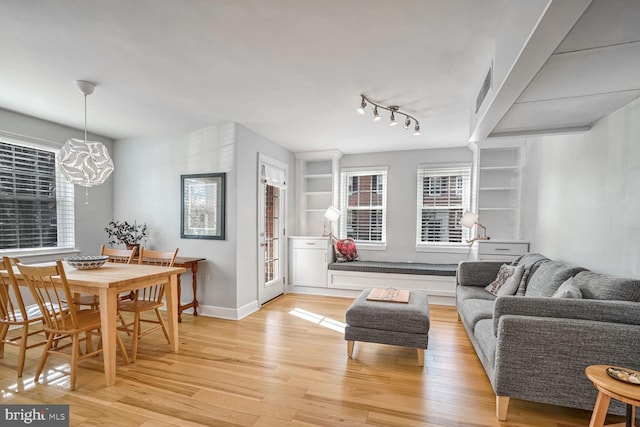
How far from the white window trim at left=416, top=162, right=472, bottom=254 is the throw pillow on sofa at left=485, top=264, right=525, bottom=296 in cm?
143

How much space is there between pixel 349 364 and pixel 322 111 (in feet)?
8.54

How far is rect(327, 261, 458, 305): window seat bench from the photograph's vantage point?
4359 millimetres

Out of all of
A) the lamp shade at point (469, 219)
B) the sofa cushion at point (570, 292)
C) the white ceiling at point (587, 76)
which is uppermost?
the white ceiling at point (587, 76)

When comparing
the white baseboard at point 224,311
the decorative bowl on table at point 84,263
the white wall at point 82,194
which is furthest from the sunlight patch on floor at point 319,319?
the white wall at point 82,194

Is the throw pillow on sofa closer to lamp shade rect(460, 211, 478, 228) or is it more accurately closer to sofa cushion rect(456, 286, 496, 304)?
sofa cushion rect(456, 286, 496, 304)

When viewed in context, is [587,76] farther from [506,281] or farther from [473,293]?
[473,293]

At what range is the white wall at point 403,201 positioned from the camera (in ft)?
16.4

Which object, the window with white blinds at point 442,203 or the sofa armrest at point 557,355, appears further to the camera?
the window with white blinds at point 442,203

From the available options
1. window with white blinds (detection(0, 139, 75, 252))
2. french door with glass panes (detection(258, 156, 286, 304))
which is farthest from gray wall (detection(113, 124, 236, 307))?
window with white blinds (detection(0, 139, 75, 252))

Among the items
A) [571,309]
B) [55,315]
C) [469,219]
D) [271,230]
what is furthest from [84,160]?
[469,219]

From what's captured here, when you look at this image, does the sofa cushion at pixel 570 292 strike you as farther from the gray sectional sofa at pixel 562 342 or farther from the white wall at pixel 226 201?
the white wall at pixel 226 201

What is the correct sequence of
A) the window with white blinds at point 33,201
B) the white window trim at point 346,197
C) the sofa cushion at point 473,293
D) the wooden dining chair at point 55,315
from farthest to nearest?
1. the white window trim at point 346,197
2. the window with white blinds at point 33,201
3. the sofa cushion at point 473,293
4. the wooden dining chair at point 55,315

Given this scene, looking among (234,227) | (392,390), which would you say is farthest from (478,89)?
(234,227)

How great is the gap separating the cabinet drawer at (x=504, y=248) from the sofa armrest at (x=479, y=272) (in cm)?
35
